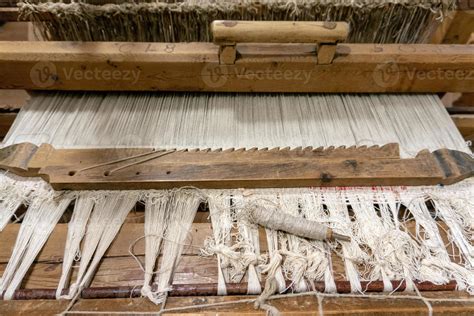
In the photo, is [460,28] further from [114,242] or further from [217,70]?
[114,242]

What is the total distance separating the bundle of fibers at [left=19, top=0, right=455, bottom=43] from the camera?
82 centimetres

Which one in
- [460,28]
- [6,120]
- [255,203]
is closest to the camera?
[255,203]

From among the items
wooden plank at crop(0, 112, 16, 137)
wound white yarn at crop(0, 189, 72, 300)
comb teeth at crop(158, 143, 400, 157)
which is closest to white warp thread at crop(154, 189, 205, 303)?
comb teeth at crop(158, 143, 400, 157)

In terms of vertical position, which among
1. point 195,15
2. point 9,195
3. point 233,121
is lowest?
point 9,195

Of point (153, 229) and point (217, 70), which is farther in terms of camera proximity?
point (217, 70)

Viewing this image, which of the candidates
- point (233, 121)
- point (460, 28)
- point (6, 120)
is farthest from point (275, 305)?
point (460, 28)

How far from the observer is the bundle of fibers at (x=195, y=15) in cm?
82

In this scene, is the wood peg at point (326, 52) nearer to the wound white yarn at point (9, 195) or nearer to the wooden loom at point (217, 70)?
the wooden loom at point (217, 70)

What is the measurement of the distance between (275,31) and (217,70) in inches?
7.8

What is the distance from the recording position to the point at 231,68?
833 millimetres

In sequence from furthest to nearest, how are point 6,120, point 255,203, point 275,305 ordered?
point 6,120 → point 255,203 → point 275,305

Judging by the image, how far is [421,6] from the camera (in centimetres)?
85

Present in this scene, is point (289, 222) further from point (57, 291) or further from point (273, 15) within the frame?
point (273, 15)

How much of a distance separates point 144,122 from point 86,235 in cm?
34
